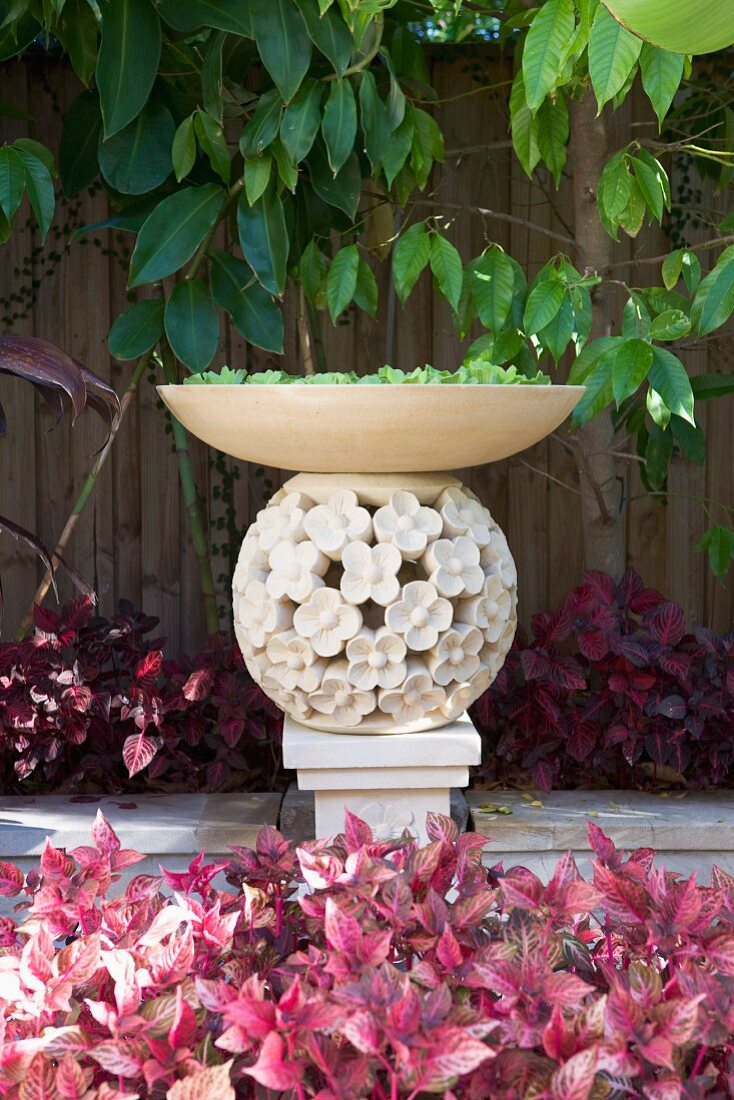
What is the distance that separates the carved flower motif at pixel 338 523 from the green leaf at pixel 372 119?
3.17 ft

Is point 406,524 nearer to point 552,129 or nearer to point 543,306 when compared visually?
point 543,306

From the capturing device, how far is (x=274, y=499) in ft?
6.91

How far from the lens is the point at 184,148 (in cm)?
257

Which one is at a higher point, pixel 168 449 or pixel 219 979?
pixel 168 449

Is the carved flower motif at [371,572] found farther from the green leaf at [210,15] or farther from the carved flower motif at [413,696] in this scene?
the green leaf at [210,15]

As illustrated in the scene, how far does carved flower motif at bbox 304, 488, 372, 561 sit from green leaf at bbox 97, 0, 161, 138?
1050mm

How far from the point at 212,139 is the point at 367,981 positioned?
81.0 inches

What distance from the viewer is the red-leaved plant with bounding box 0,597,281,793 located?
275 cm

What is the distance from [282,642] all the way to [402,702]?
23 centimetres

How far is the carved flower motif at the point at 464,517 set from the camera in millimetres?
1984

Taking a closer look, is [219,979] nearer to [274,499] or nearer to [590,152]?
[274,499]

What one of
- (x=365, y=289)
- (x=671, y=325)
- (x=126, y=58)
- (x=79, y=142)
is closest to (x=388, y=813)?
(x=671, y=325)

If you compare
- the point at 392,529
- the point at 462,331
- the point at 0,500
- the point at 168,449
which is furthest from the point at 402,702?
the point at 0,500

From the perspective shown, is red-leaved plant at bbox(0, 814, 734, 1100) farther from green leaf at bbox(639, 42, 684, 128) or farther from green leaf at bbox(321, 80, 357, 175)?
green leaf at bbox(321, 80, 357, 175)
